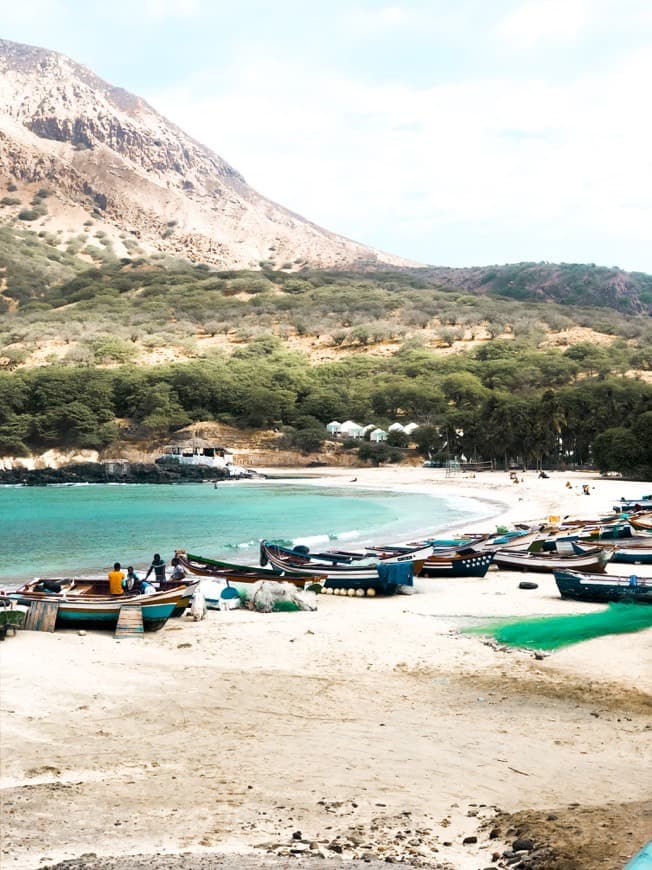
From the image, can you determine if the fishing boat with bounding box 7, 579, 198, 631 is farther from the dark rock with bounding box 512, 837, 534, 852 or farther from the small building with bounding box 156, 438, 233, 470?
the small building with bounding box 156, 438, 233, 470

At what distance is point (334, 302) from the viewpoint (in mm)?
166500

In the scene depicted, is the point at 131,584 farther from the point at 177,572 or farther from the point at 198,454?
the point at 198,454

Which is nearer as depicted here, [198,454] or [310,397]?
[198,454]

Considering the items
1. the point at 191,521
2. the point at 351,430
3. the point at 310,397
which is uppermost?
the point at 310,397

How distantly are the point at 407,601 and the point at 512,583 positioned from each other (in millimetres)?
3701

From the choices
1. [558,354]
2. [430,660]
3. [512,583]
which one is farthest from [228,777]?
[558,354]

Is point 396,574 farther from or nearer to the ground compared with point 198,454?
nearer to the ground

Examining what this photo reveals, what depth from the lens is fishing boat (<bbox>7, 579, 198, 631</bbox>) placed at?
16.3 meters

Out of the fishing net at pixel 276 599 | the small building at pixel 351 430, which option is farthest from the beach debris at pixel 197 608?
the small building at pixel 351 430

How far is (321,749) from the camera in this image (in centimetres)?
936

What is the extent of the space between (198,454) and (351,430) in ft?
56.5

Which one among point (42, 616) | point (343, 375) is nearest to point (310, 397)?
point (343, 375)

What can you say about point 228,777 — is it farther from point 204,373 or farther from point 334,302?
point 334,302

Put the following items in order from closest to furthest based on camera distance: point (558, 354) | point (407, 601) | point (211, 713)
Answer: point (211, 713), point (407, 601), point (558, 354)
